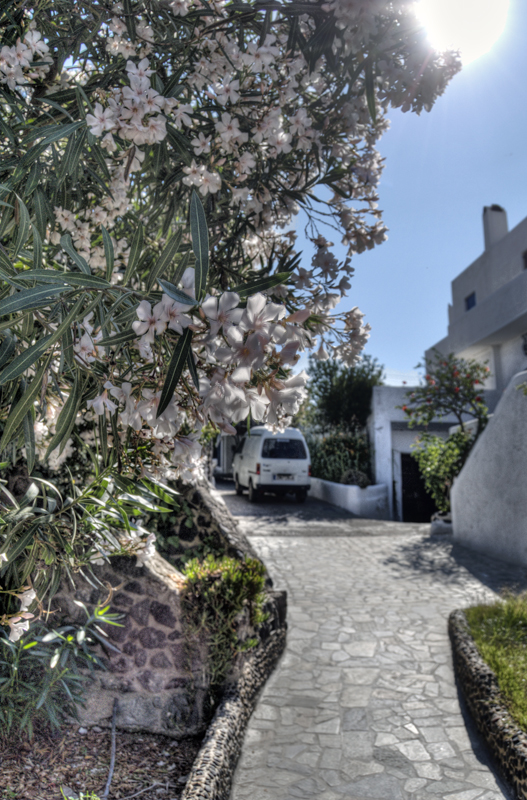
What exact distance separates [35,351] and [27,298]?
8.2 inches

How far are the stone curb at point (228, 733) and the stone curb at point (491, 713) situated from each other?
1528mm

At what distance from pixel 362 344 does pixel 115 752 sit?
2.63 metres

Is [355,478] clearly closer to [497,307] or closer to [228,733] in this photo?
[497,307]

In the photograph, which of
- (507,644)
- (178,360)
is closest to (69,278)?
(178,360)

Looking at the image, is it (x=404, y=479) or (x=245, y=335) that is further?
(x=404, y=479)

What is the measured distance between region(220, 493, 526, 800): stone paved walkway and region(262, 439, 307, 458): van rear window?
22.8 feet

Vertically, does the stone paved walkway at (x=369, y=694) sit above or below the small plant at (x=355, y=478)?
below

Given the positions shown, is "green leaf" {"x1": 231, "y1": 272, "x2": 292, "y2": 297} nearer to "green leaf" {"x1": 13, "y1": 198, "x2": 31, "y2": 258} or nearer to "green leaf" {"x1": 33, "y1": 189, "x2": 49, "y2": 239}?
"green leaf" {"x1": 13, "y1": 198, "x2": 31, "y2": 258}

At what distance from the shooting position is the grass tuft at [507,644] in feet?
11.4

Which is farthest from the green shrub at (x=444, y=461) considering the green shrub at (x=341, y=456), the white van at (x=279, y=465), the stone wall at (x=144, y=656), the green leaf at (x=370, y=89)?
the green leaf at (x=370, y=89)

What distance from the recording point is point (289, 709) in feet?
12.9

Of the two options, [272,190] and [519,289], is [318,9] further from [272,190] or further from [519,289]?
[519,289]

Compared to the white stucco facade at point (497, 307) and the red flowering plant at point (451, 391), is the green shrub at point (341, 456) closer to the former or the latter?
the white stucco facade at point (497, 307)

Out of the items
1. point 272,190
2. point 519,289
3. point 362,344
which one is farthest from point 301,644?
point 519,289
